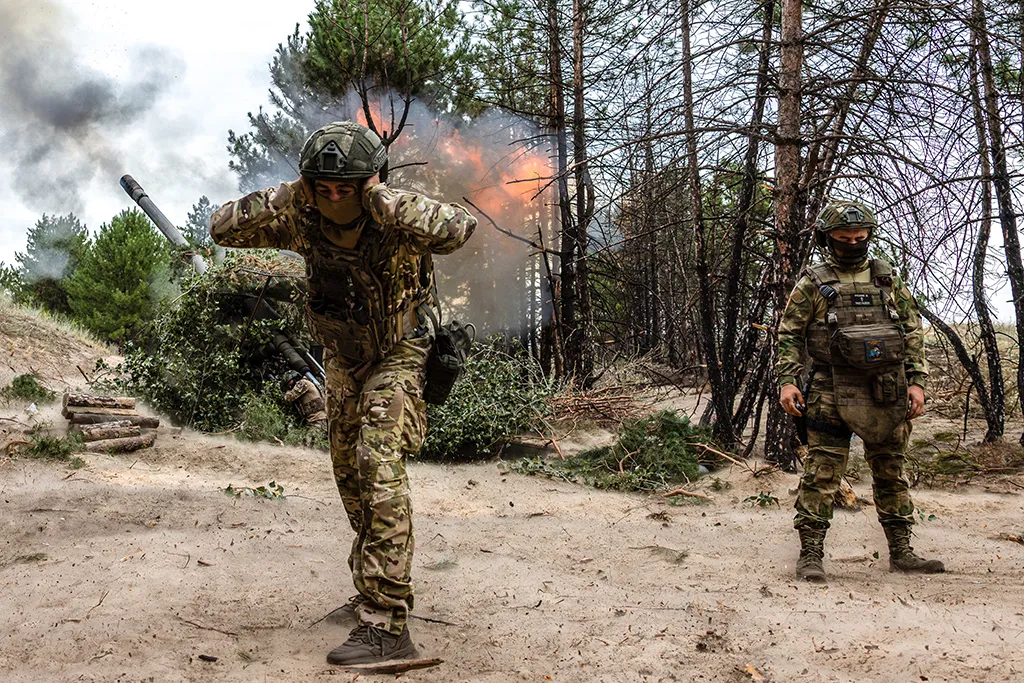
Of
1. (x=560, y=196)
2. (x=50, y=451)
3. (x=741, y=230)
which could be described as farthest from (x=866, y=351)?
(x=560, y=196)

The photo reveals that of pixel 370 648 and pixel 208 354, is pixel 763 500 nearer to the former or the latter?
pixel 370 648

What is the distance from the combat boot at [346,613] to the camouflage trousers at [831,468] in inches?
95.5

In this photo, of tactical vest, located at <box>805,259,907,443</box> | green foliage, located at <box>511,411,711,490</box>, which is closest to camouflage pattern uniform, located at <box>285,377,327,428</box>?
green foliage, located at <box>511,411,711,490</box>

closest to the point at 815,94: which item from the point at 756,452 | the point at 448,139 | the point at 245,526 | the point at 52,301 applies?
the point at 756,452

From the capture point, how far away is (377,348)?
3.79m

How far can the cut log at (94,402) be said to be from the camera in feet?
27.5

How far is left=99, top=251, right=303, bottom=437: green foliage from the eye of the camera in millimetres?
9852

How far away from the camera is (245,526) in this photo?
5.54 metres

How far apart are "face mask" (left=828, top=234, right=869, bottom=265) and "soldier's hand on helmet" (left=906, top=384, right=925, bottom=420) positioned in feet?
2.50

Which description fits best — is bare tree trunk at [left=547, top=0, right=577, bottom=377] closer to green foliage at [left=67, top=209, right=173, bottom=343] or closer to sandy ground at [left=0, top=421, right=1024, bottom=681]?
sandy ground at [left=0, top=421, right=1024, bottom=681]

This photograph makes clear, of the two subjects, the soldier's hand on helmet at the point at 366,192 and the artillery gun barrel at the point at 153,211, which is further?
the artillery gun barrel at the point at 153,211

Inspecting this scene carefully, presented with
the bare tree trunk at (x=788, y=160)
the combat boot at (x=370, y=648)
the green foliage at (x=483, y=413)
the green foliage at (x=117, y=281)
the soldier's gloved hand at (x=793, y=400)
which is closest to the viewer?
the combat boot at (x=370, y=648)

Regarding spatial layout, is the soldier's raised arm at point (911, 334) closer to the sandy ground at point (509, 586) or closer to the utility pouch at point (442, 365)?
the sandy ground at point (509, 586)

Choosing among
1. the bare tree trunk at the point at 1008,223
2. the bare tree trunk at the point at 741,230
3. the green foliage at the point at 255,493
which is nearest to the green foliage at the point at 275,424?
the green foliage at the point at 255,493
